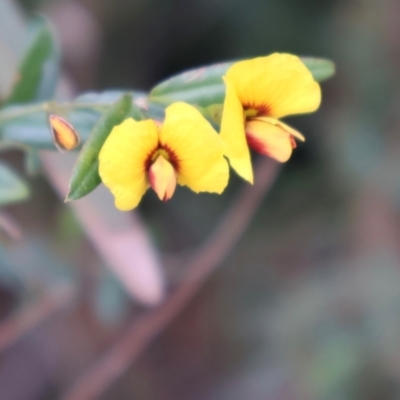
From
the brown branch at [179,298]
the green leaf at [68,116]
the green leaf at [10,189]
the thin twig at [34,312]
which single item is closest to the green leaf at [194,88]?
the green leaf at [68,116]

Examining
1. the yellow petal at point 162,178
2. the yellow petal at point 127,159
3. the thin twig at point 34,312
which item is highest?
the yellow petal at point 127,159

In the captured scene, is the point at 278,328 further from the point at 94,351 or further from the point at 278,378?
the point at 94,351

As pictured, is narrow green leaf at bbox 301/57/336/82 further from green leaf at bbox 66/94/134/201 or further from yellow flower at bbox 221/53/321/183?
green leaf at bbox 66/94/134/201

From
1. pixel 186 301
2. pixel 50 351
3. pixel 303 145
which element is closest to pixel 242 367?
pixel 186 301

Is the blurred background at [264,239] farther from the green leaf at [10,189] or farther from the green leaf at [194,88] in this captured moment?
the green leaf at [194,88]

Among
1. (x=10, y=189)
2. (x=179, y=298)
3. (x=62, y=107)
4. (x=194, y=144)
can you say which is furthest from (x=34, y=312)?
(x=194, y=144)

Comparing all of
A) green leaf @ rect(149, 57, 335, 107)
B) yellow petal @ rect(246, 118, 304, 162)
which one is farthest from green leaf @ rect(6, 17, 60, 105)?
yellow petal @ rect(246, 118, 304, 162)

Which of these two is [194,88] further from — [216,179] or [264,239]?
[264,239]
